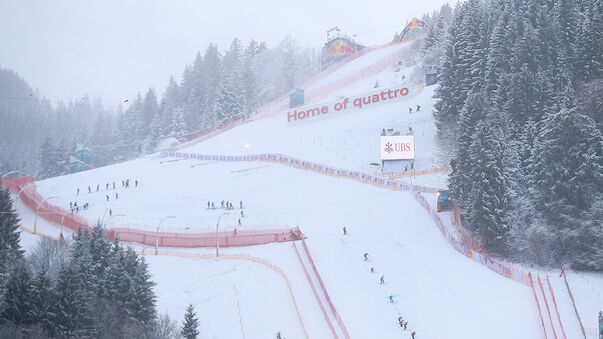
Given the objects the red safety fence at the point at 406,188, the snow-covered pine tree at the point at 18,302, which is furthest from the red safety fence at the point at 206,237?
the snow-covered pine tree at the point at 18,302

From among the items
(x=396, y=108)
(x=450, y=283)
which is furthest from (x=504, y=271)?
(x=396, y=108)

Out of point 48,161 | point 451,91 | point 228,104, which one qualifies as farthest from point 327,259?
point 48,161

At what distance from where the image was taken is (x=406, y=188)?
1812 inches

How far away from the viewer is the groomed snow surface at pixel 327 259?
27.5m

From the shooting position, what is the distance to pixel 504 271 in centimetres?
3161

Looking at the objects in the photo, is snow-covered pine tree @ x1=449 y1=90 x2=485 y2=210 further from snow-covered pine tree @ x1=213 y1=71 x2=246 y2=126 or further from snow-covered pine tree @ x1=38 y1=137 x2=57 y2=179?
snow-covered pine tree @ x1=38 y1=137 x2=57 y2=179

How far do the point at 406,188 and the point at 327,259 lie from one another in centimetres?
1499

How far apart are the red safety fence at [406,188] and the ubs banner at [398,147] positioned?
9.27 feet

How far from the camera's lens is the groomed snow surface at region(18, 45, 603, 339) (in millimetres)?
27531

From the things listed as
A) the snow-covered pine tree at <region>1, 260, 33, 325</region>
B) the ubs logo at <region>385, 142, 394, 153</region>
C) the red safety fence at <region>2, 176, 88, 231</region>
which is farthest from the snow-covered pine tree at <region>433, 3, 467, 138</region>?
the snow-covered pine tree at <region>1, 260, 33, 325</region>

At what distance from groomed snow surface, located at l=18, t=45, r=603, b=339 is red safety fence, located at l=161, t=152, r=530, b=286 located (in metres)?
0.81

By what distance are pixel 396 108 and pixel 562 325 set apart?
134ft

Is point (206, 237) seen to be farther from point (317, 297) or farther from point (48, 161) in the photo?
point (48, 161)

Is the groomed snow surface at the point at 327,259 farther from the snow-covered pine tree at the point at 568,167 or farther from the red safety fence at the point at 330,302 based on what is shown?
the snow-covered pine tree at the point at 568,167
